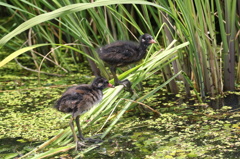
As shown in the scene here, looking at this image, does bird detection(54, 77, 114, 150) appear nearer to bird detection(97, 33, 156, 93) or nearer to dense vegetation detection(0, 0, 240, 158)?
dense vegetation detection(0, 0, 240, 158)

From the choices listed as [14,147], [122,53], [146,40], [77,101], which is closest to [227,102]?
[146,40]

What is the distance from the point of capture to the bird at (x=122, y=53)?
4.14 metres

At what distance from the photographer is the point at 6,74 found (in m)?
6.20

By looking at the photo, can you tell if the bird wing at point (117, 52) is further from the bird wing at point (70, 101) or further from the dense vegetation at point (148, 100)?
the bird wing at point (70, 101)

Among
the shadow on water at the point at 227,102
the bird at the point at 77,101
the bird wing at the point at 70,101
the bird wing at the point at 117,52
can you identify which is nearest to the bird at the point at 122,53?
the bird wing at the point at 117,52

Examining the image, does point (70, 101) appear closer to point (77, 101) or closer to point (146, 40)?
point (77, 101)

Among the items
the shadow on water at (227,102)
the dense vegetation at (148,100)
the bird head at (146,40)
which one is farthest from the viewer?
the shadow on water at (227,102)

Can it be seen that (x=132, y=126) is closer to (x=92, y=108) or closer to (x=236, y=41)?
(x=92, y=108)

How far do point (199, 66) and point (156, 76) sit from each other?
4.50ft

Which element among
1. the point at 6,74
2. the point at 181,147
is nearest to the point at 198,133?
the point at 181,147

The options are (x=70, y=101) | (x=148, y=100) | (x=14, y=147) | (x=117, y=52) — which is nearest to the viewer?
(x=70, y=101)

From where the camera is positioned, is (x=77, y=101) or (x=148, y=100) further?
(x=148, y=100)

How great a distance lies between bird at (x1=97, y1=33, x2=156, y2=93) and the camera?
4.14 metres

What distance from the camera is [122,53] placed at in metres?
4.15
